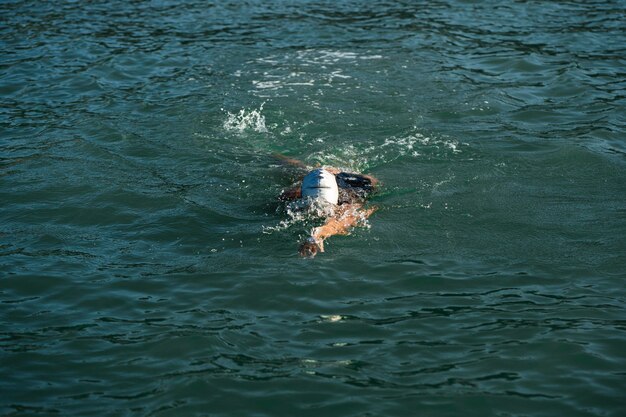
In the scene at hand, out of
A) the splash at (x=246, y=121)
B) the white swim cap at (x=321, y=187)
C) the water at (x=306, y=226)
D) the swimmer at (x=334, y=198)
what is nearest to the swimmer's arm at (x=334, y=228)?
the swimmer at (x=334, y=198)

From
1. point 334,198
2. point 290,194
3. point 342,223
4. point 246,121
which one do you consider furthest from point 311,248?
point 246,121

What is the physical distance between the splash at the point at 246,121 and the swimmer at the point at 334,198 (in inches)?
109

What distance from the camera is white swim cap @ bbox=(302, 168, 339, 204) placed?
33.6 feet

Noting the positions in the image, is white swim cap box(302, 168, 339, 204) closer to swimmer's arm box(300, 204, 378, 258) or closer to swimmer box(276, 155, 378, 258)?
swimmer box(276, 155, 378, 258)

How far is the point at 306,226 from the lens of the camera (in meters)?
10.2

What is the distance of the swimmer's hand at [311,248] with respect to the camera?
372 inches

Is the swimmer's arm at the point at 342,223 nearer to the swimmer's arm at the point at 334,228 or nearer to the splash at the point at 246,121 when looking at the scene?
the swimmer's arm at the point at 334,228

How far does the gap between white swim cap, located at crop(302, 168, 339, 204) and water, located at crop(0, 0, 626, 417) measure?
1.52 ft

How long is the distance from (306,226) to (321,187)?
57cm

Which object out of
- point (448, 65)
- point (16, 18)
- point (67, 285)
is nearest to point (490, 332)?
point (67, 285)

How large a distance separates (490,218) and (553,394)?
3.64 m

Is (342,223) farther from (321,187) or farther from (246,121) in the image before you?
(246,121)

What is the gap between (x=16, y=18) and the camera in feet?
67.4

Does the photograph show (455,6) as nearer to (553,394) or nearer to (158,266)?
(158,266)
